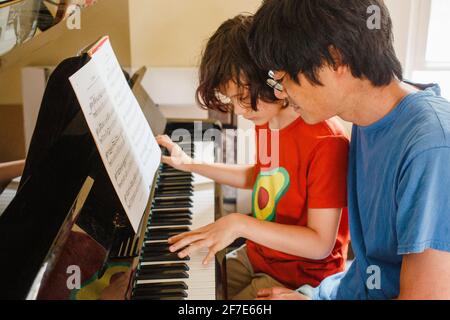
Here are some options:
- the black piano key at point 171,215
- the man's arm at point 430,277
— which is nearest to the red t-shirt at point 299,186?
the black piano key at point 171,215

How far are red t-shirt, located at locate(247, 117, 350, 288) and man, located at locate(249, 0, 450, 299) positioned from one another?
0.08 m

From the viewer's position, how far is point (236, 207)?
261 centimetres

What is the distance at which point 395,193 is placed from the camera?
39.4 inches

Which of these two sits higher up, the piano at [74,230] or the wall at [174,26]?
the wall at [174,26]

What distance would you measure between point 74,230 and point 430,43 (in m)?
2.04

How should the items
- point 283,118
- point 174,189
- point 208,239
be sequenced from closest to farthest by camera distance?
point 208,239 → point 283,118 → point 174,189

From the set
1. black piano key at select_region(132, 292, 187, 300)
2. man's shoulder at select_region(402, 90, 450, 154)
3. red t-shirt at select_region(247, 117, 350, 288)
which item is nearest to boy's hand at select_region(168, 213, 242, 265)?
black piano key at select_region(132, 292, 187, 300)

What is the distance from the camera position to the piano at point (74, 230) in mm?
837

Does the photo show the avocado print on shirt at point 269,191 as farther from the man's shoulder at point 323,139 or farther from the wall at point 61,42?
the wall at point 61,42

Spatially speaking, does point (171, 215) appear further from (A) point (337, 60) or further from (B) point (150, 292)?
(A) point (337, 60)

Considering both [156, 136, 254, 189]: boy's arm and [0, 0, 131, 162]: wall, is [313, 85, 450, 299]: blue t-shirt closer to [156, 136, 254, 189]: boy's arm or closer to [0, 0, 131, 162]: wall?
[156, 136, 254, 189]: boy's arm

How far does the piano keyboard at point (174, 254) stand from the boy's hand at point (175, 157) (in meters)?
0.04

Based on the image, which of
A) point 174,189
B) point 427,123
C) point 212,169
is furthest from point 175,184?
point 427,123

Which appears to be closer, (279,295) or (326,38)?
(326,38)
